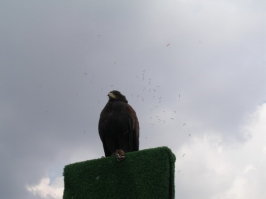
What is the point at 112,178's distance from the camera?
3777 mm

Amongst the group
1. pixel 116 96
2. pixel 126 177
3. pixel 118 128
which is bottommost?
pixel 126 177

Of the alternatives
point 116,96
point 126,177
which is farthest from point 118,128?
point 126,177

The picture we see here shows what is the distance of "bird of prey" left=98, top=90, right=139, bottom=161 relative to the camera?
503 centimetres

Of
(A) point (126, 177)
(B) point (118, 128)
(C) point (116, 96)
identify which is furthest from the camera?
(C) point (116, 96)

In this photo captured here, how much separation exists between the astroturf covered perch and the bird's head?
165cm

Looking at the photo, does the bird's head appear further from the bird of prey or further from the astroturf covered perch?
the astroturf covered perch

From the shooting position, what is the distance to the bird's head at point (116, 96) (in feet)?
18.0

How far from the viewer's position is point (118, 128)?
5.02 m

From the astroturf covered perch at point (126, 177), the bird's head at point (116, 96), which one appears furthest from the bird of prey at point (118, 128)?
the astroturf covered perch at point (126, 177)

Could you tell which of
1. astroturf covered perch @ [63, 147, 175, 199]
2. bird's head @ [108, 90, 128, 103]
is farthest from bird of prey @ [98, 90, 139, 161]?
astroturf covered perch @ [63, 147, 175, 199]

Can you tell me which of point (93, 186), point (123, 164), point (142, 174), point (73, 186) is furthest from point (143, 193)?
point (73, 186)

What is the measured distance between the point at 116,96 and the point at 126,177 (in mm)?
Answer: 2082

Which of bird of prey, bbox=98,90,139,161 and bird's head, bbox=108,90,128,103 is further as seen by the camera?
bird's head, bbox=108,90,128,103

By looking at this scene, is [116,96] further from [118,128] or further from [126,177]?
[126,177]
